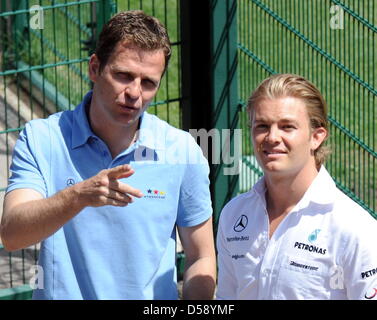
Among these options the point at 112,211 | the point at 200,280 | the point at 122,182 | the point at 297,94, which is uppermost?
the point at 297,94

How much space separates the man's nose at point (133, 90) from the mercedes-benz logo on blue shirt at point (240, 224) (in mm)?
604

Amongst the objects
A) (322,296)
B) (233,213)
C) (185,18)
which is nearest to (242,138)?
(185,18)

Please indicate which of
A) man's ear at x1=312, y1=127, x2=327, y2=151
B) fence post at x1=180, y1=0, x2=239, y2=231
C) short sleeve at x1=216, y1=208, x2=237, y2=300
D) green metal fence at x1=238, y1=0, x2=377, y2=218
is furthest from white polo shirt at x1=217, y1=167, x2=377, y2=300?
green metal fence at x1=238, y1=0, x2=377, y2=218

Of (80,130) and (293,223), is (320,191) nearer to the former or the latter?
(293,223)

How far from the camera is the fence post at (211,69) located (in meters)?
6.16

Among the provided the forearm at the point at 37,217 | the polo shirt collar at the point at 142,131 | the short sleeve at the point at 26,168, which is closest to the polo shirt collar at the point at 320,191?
the polo shirt collar at the point at 142,131

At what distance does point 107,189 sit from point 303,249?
2.43ft

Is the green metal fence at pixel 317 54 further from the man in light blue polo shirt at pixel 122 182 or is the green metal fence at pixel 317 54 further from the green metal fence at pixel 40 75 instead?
the man in light blue polo shirt at pixel 122 182

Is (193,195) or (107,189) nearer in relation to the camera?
(107,189)

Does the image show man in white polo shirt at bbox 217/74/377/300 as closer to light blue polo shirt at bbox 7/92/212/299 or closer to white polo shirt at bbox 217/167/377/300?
white polo shirt at bbox 217/167/377/300

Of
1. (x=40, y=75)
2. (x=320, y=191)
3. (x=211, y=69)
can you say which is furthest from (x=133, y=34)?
(x=40, y=75)

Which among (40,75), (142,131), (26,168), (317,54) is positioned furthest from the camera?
(40,75)

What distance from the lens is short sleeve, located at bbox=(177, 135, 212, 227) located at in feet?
11.8

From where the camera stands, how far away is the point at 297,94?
346 cm
